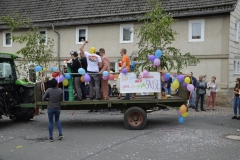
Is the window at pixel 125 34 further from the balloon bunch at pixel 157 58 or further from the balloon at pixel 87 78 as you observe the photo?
the balloon at pixel 87 78

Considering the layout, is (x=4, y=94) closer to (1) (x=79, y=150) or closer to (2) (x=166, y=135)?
(1) (x=79, y=150)

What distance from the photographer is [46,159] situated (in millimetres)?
6527

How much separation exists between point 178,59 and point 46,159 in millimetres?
6550

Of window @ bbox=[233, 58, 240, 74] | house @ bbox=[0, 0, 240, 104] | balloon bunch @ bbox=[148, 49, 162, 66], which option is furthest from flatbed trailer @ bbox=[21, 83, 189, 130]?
window @ bbox=[233, 58, 240, 74]

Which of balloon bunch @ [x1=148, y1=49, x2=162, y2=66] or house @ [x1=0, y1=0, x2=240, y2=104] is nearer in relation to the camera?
balloon bunch @ [x1=148, y1=49, x2=162, y2=66]

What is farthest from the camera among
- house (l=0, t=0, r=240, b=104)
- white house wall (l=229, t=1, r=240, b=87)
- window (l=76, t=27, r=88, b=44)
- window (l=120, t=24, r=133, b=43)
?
window (l=76, t=27, r=88, b=44)

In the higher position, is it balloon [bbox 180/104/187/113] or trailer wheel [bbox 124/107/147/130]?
balloon [bbox 180/104/187/113]

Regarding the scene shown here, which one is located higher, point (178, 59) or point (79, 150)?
point (178, 59)

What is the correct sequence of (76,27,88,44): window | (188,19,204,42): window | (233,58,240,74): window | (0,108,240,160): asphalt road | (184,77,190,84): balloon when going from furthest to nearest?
1. (76,27,88,44): window
2. (233,58,240,74): window
3. (188,19,204,42): window
4. (184,77,190,84): balloon
5. (0,108,240,160): asphalt road

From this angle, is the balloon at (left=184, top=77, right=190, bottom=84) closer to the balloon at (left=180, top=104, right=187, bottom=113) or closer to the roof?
the balloon at (left=180, top=104, right=187, bottom=113)

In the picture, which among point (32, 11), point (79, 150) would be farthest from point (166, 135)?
point (32, 11)

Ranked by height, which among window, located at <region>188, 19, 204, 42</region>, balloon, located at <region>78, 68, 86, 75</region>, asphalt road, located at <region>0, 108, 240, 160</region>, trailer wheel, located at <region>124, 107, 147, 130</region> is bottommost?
asphalt road, located at <region>0, 108, 240, 160</region>

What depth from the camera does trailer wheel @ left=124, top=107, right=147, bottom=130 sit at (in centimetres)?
943

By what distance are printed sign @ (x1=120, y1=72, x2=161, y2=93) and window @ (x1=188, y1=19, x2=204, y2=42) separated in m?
8.33
